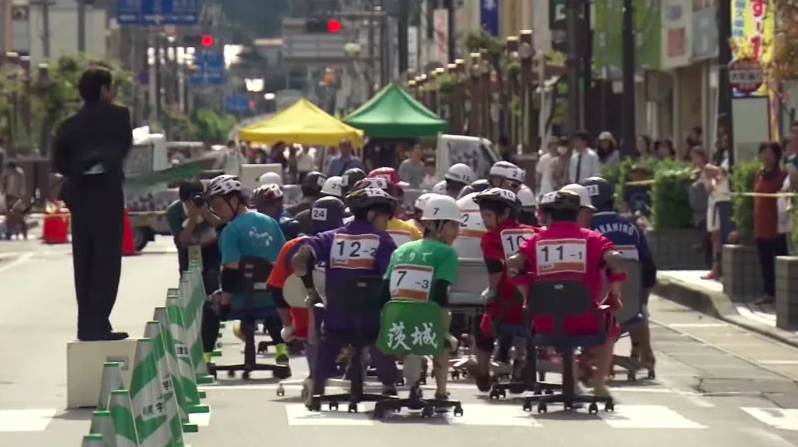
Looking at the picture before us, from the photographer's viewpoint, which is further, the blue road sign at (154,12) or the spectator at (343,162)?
the blue road sign at (154,12)

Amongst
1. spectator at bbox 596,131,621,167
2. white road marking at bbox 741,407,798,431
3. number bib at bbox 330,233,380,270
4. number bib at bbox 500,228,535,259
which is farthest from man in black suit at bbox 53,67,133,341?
spectator at bbox 596,131,621,167

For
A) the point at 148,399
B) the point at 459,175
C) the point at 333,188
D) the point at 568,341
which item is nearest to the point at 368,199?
the point at 568,341

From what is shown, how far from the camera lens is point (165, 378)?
10961 mm

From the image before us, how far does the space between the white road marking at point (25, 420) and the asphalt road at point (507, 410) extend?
0.4 inches

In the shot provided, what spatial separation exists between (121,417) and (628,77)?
27.4 meters

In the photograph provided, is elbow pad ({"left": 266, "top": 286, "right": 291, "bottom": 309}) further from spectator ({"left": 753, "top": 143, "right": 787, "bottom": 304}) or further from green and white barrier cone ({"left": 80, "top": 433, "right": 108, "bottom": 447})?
green and white barrier cone ({"left": 80, "top": 433, "right": 108, "bottom": 447})

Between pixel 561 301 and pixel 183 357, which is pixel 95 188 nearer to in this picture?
pixel 183 357

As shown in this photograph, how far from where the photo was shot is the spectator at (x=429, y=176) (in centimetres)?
3250

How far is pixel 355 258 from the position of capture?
14336 mm

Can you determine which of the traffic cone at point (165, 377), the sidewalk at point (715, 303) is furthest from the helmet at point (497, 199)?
the sidewalk at point (715, 303)

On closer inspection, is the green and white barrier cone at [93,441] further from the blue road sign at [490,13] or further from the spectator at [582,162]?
the blue road sign at [490,13]

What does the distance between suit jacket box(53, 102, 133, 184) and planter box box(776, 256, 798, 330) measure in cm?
856

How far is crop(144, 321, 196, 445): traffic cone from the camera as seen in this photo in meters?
10.5

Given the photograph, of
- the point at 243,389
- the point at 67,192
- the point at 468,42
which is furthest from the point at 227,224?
the point at 468,42
